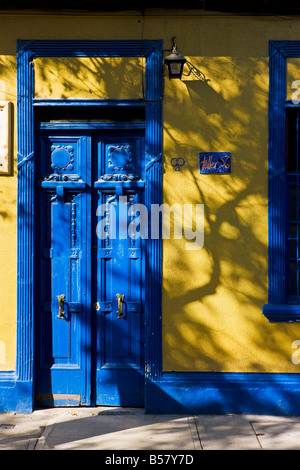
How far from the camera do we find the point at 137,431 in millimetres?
4996

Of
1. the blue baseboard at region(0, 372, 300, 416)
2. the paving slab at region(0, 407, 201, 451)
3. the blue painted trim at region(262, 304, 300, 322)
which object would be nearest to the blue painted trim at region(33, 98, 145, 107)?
the blue painted trim at region(262, 304, 300, 322)

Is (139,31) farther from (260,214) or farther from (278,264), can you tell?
(278,264)

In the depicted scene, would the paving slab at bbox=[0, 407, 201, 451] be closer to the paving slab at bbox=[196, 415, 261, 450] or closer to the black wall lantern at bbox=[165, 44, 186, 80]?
the paving slab at bbox=[196, 415, 261, 450]

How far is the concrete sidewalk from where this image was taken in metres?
4.68

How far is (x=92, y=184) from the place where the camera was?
5.71 metres

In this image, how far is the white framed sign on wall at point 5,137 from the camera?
18.0ft

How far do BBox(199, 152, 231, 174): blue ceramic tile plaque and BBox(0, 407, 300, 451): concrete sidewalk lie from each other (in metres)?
2.59

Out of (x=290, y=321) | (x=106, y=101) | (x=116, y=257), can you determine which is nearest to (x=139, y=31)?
(x=106, y=101)

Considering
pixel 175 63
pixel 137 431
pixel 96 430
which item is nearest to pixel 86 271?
pixel 96 430

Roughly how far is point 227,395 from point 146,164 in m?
2.59

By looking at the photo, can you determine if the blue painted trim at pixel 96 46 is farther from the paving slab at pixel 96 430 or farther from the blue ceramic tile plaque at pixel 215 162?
the paving slab at pixel 96 430

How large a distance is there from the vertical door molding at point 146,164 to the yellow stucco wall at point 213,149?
86 millimetres

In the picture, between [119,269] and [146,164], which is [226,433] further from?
[146,164]

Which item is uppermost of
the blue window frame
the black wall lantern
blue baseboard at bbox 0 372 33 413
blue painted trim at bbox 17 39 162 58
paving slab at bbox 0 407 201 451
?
blue painted trim at bbox 17 39 162 58
